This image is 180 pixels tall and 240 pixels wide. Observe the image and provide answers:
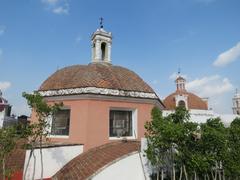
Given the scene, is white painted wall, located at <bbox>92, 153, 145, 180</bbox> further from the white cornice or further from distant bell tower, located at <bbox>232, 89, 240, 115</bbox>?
distant bell tower, located at <bbox>232, 89, 240, 115</bbox>

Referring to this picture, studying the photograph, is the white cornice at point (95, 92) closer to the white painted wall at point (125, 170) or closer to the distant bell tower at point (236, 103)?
the white painted wall at point (125, 170)

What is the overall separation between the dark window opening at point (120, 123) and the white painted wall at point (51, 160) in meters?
2.86

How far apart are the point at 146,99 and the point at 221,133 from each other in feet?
20.7

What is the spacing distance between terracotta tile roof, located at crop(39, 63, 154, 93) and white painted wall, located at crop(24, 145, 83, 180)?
13.0 ft

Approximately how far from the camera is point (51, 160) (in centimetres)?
992

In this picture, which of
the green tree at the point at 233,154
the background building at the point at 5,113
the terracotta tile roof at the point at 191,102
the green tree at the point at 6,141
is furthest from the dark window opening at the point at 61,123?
the terracotta tile roof at the point at 191,102

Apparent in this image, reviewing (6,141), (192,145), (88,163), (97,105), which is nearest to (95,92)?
(97,105)

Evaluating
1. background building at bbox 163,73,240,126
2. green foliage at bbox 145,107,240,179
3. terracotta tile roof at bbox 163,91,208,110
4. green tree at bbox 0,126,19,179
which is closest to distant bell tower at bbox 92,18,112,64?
green foliage at bbox 145,107,240,179

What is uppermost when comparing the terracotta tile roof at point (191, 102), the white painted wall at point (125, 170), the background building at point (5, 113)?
the terracotta tile roof at point (191, 102)

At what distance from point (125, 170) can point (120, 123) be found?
465 cm

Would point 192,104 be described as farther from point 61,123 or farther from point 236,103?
point 61,123

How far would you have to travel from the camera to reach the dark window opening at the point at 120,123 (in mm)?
13086

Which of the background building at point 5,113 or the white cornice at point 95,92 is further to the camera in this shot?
the background building at point 5,113

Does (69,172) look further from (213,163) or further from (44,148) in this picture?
(213,163)
